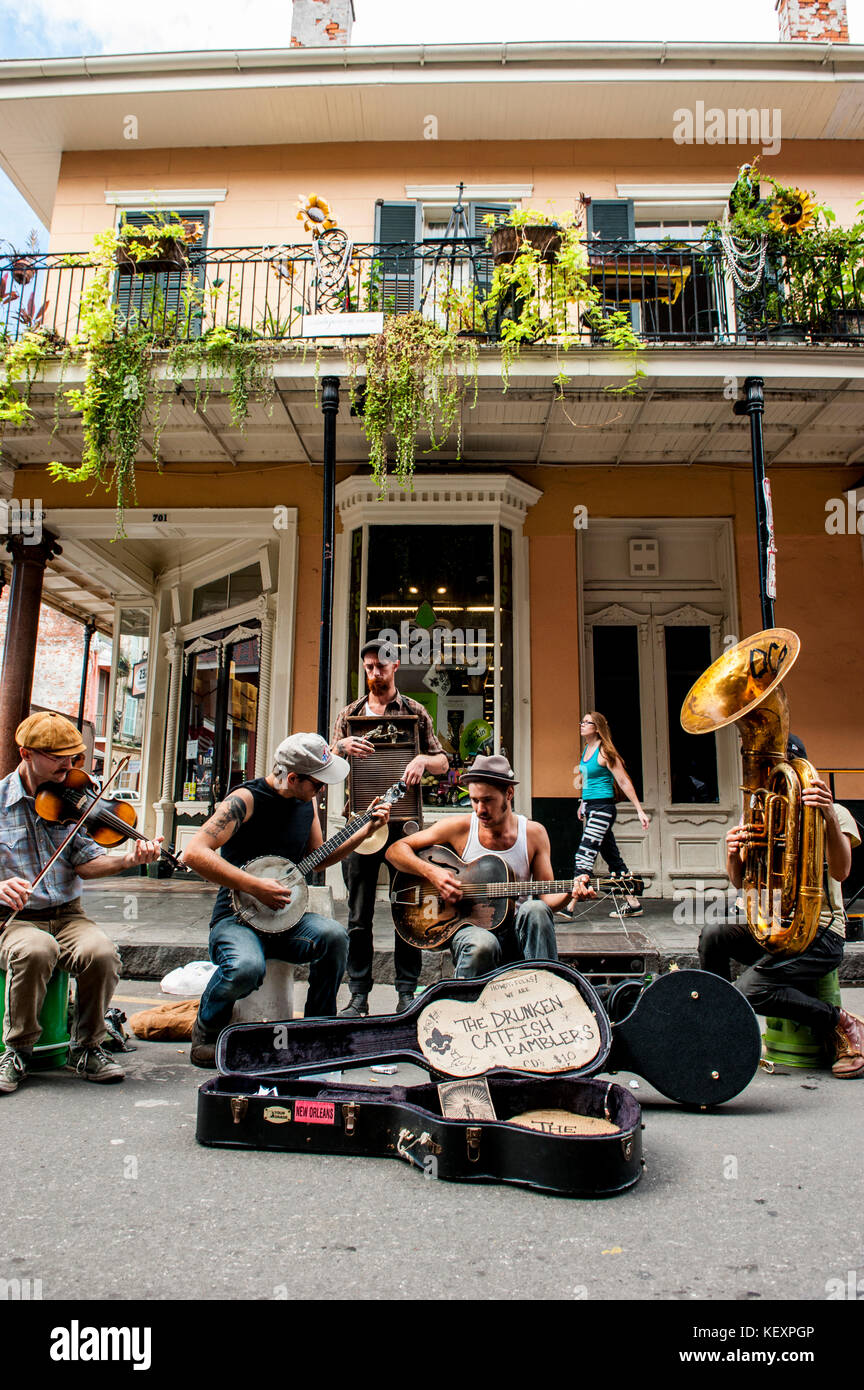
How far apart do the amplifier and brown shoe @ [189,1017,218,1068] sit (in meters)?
1.65

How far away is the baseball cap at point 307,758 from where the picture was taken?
4285mm

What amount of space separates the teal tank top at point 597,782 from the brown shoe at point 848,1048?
3945 millimetres

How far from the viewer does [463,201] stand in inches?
431

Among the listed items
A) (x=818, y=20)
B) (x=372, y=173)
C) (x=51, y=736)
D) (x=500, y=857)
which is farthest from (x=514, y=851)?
(x=818, y=20)

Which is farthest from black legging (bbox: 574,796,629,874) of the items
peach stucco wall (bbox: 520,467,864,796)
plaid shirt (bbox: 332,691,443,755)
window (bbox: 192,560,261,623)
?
window (bbox: 192,560,261,623)

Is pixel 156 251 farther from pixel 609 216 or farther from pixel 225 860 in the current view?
pixel 225 860

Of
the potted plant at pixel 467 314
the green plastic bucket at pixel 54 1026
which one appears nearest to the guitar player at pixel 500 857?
the green plastic bucket at pixel 54 1026

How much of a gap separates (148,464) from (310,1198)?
9.53 m

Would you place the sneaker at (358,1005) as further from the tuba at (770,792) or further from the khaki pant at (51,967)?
the tuba at (770,792)

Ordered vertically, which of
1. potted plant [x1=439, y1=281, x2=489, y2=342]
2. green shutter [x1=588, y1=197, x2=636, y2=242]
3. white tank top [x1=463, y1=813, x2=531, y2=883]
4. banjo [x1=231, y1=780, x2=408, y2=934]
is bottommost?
banjo [x1=231, y1=780, x2=408, y2=934]

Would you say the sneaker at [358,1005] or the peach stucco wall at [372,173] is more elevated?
the peach stucco wall at [372,173]

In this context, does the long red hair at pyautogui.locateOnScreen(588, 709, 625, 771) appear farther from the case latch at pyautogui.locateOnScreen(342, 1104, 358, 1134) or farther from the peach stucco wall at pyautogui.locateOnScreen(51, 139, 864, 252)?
the peach stucco wall at pyautogui.locateOnScreen(51, 139, 864, 252)

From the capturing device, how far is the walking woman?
8070 mm
